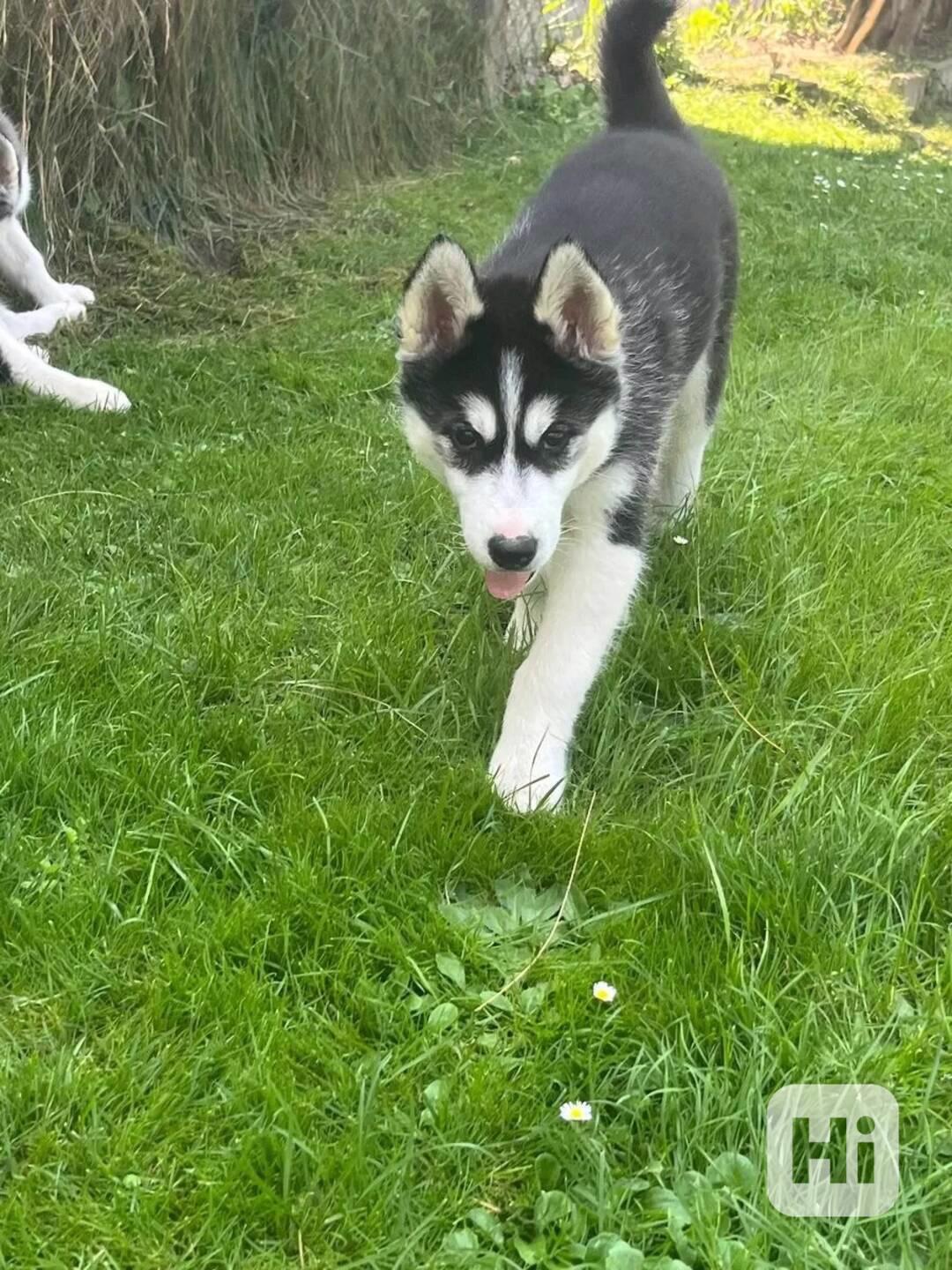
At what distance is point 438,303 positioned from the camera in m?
2.37

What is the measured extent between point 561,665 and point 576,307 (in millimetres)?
776

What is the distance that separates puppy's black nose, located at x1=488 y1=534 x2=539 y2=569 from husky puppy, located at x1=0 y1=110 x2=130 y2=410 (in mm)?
2449

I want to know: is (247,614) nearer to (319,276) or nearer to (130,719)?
(130,719)

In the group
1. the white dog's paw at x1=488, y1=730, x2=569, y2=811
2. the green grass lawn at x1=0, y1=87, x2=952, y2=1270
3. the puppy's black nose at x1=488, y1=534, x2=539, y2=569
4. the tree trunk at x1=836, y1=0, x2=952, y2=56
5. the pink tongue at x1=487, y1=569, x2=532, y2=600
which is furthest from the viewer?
the tree trunk at x1=836, y1=0, x2=952, y2=56

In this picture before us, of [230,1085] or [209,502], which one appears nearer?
[230,1085]

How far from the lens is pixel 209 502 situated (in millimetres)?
3447

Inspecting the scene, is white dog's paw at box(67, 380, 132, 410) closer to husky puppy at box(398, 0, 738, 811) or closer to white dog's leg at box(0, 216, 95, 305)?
white dog's leg at box(0, 216, 95, 305)

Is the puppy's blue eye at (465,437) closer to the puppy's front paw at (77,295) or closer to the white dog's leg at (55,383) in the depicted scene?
the white dog's leg at (55,383)

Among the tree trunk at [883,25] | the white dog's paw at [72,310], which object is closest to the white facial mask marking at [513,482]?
the white dog's paw at [72,310]

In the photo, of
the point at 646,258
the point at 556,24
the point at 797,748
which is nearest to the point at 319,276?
the point at 646,258

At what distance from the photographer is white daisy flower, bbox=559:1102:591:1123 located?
1578 mm

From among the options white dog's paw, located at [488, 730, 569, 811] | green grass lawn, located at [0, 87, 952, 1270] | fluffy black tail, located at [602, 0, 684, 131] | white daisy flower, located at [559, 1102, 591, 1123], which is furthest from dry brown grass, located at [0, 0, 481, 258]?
white daisy flower, located at [559, 1102, 591, 1123]

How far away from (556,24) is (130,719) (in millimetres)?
10540

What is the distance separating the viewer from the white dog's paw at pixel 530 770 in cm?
227
